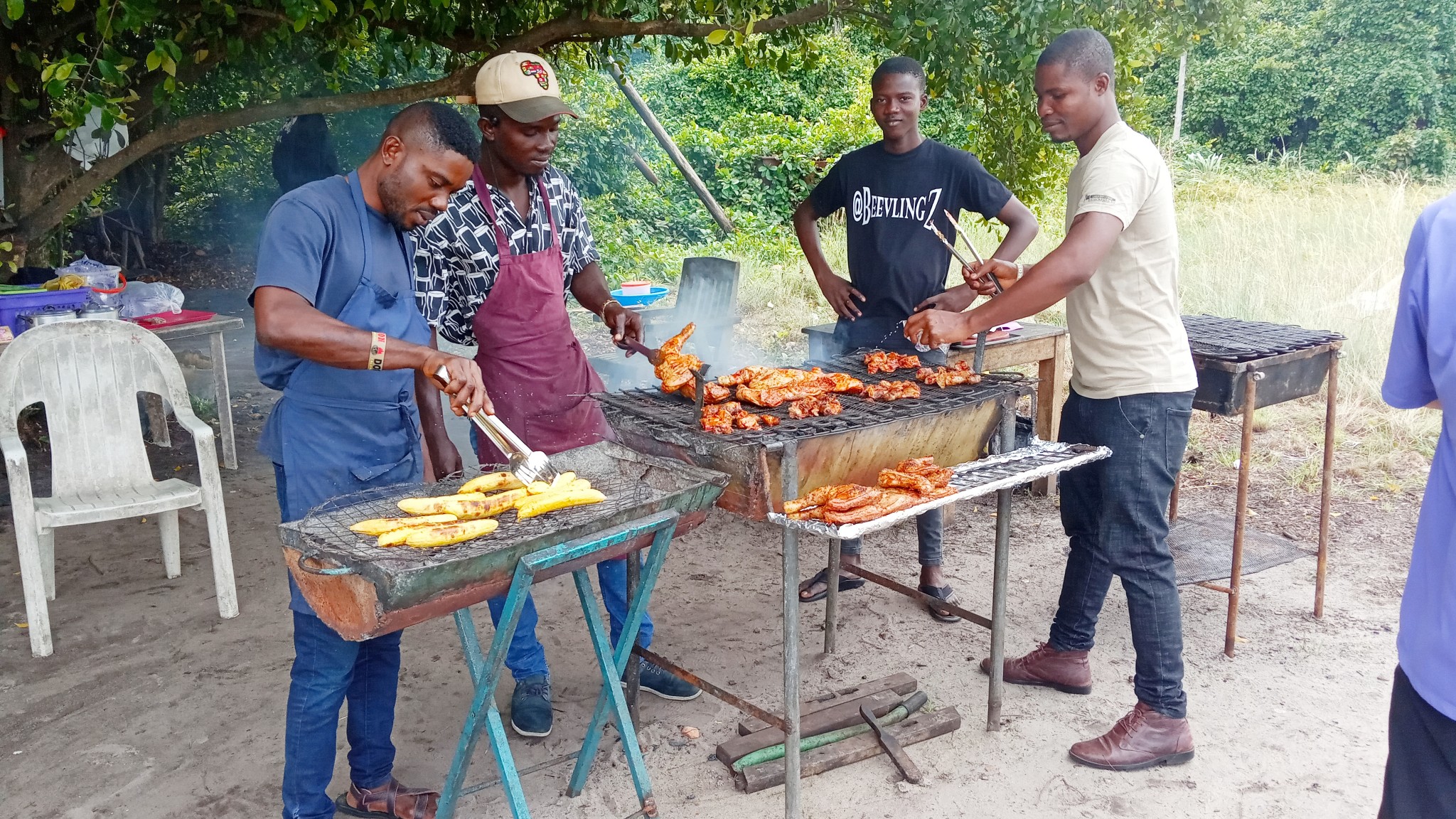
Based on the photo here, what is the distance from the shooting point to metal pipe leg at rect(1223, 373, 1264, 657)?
4617mm

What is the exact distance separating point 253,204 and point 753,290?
867 cm

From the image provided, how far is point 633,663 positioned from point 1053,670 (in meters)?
1.87

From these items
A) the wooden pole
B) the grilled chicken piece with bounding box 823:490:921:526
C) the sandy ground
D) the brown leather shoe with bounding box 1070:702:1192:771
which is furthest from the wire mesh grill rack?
the wooden pole

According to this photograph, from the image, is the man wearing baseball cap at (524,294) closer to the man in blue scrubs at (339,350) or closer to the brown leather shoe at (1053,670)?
the man in blue scrubs at (339,350)

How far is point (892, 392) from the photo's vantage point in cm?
391

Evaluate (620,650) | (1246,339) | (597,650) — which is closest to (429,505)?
(597,650)

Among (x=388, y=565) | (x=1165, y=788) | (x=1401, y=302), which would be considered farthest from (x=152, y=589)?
(x=1401, y=302)

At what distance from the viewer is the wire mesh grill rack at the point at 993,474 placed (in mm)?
3072

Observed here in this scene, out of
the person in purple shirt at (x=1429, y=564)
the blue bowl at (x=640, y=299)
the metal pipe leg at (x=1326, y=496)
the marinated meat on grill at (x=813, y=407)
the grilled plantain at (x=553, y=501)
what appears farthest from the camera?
the blue bowl at (x=640, y=299)

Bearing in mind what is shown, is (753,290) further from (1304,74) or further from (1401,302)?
(1304,74)

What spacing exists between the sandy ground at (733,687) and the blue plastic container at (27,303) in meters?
1.30

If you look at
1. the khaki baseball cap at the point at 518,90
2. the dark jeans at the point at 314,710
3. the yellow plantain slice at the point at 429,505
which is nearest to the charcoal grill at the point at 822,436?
the yellow plantain slice at the point at 429,505

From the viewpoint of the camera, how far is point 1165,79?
25312 millimetres

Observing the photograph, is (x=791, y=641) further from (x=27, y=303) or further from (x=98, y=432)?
(x=27, y=303)
